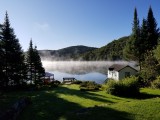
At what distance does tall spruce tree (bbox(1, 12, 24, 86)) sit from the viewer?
144ft

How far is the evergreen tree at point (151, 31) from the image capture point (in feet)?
185

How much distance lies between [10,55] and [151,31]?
114 ft

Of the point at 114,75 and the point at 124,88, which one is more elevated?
the point at 114,75

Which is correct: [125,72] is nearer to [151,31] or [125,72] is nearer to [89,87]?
[151,31]

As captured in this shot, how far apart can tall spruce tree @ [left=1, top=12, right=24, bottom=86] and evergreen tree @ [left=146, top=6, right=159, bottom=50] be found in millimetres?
30844

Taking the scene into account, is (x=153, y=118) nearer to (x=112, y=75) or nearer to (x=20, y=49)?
(x=20, y=49)

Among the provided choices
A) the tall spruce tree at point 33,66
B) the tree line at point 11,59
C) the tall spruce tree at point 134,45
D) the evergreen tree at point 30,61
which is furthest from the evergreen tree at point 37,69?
the tall spruce tree at point 134,45

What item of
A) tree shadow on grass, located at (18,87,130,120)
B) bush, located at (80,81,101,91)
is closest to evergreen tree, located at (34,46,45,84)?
bush, located at (80,81,101,91)

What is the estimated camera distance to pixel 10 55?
4412 centimetres

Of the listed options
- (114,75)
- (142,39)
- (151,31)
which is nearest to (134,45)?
(142,39)

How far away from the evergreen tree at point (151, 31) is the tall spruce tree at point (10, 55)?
30.8 meters

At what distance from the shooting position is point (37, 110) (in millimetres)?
23891

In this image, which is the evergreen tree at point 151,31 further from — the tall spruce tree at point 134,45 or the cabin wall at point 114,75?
the cabin wall at point 114,75

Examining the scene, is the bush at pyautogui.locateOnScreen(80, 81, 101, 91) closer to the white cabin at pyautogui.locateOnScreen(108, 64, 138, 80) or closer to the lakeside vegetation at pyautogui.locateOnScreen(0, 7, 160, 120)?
the lakeside vegetation at pyautogui.locateOnScreen(0, 7, 160, 120)
